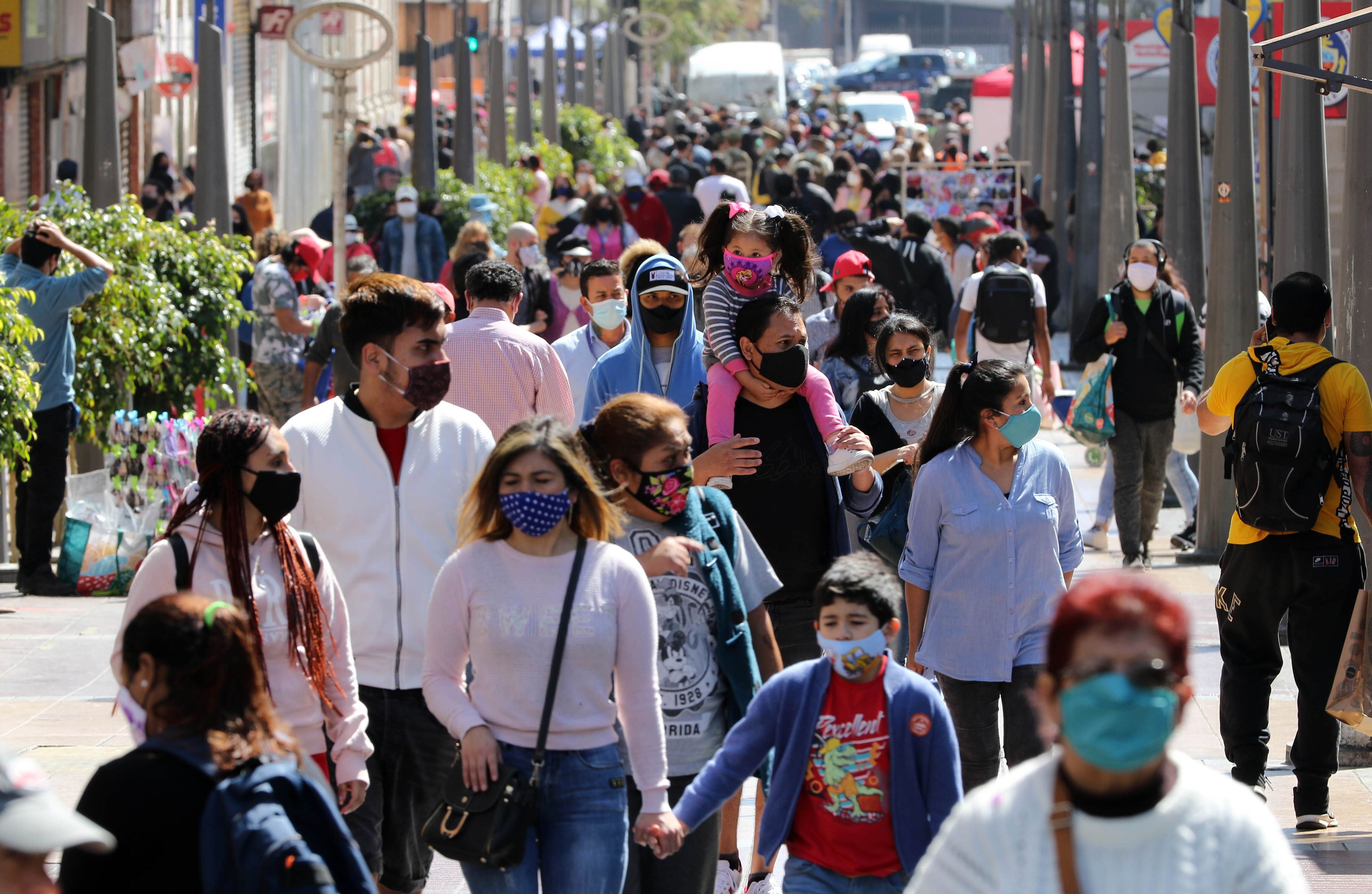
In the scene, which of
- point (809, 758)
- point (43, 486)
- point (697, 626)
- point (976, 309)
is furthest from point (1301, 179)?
point (43, 486)

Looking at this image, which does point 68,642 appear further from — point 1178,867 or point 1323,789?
point 1178,867

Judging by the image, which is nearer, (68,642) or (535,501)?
(535,501)

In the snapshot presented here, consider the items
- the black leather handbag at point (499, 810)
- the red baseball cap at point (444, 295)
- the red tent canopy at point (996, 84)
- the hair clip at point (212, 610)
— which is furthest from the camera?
the red tent canopy at point (996, 84)

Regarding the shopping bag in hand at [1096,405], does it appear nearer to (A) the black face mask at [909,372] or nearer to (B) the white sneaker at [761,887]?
(A) the black face mask at [909,372]

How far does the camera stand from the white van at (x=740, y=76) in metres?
62.5

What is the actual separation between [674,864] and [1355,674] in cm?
268

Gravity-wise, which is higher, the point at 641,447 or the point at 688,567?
the point at 641,447

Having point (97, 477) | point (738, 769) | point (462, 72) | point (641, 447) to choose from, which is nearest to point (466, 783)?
point (738, 769)

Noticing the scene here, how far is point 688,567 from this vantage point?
184 inches

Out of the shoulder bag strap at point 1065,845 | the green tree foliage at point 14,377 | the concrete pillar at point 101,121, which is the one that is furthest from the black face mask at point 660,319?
the concrete pillar at point 101,121

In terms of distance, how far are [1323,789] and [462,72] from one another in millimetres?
19771

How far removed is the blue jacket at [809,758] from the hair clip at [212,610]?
1.24 m

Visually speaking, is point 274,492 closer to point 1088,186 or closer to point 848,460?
point 848,460

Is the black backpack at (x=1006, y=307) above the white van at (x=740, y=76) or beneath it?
beneath
